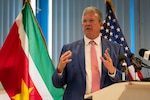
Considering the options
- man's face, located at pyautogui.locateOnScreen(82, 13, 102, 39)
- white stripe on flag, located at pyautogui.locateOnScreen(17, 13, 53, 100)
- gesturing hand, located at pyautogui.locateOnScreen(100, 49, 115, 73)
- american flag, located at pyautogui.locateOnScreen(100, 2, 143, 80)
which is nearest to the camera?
gesturing hand, located at pyautogui.locateOnScreen(100, 49, 115, 73)

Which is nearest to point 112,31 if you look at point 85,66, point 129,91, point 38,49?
point 38,49

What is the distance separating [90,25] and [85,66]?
328 millimetres

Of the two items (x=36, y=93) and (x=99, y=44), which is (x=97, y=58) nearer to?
(x=99, y=44)

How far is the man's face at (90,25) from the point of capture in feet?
7.07

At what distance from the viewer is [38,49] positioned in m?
2.88

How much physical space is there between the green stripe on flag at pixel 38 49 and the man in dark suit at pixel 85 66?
2.42 feet

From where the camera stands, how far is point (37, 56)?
2.86 meters

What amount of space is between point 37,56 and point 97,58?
0.93m

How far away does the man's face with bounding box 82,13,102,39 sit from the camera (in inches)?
84.8

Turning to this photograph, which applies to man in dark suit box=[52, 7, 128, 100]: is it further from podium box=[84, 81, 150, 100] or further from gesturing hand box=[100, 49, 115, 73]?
podium box=[84, 81, 150, 100]

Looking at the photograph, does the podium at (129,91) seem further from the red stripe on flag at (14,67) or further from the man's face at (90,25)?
the red stripe on flag at (14,67)

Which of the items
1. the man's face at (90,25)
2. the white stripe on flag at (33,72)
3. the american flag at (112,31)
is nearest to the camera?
the man's face at (90,25)

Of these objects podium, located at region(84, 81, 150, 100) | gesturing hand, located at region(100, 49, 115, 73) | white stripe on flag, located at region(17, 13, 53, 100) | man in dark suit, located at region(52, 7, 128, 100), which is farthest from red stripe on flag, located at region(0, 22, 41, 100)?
podium, located at region(84, 81, 150, 100)

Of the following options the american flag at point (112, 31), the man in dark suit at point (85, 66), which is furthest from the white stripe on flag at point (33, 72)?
the american flag at point (112, 31)
